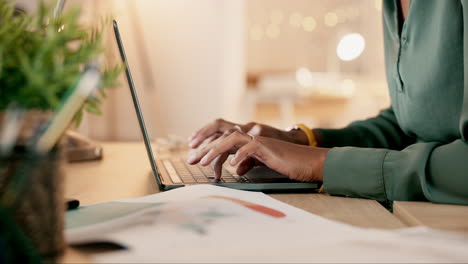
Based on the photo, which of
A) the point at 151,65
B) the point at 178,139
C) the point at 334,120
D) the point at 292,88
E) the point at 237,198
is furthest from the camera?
the point at 334,120

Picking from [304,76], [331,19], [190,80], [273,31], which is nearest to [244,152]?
[190,80]

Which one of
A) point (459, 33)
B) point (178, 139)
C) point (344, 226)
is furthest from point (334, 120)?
point (344, 226)

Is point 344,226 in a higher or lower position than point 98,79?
lower

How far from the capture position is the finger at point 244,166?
2.98 ft

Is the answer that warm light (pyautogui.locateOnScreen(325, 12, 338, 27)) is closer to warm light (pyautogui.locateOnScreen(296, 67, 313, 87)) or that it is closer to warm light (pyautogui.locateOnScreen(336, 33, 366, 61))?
warm light (pyautogui.locateOnScreen(336, 33, 366, 61))

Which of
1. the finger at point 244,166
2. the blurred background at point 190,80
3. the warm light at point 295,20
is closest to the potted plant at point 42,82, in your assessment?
the finger at point 244,166

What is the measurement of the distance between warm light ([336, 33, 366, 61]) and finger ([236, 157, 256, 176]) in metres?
5.31

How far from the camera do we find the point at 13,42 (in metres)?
0.41

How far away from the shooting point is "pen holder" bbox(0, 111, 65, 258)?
377 mm

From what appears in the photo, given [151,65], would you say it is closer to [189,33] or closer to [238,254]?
[189,33]

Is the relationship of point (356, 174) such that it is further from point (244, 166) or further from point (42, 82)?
point (42, 82)

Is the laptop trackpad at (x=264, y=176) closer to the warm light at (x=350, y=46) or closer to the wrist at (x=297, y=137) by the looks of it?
the wrist at (x=297, y=137)

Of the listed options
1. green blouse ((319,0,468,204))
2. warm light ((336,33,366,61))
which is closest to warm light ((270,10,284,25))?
warm light ((336,33,366,61))

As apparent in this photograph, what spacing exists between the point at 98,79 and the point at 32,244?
15 cm
